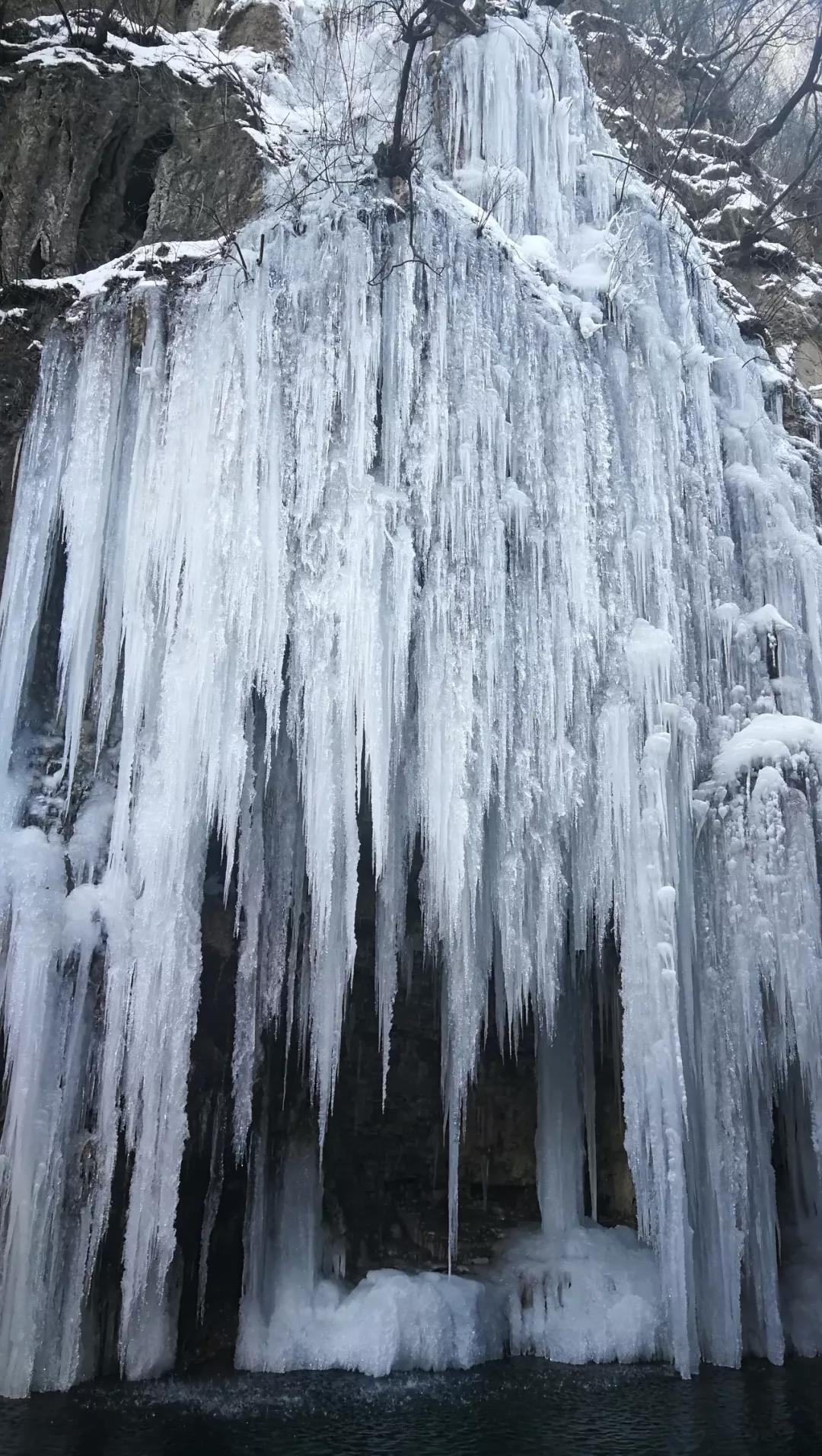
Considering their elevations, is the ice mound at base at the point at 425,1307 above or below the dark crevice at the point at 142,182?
below

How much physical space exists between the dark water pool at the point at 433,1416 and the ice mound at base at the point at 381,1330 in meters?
0.25

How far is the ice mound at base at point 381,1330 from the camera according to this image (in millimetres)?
7707

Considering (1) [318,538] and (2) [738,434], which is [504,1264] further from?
(2) [738,434]

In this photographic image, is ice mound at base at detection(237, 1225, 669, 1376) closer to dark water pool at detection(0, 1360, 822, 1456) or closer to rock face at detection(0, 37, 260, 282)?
dark water pool at detection(0, 1360, 822, 1456)

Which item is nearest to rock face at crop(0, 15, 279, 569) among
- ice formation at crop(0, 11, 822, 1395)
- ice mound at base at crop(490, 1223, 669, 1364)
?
ice formation at crop(0, 11, 822, 1395)

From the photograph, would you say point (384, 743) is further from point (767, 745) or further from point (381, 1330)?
point (381, 1330)

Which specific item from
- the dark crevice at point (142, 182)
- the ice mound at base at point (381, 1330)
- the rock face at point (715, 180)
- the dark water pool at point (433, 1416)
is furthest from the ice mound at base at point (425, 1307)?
the rock face at point (715, 180)

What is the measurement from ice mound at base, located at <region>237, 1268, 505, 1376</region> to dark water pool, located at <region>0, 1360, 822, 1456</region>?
0.25 m

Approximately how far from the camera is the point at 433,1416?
650 centimetres

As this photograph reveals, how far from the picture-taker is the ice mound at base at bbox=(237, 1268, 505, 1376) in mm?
7707

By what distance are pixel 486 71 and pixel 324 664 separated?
17.4 ft

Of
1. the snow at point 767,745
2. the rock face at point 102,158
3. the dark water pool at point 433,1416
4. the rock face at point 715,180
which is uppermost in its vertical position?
the rock face at point 715,180

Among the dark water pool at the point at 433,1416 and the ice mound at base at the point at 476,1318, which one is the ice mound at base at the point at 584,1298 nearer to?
the ice mound at base at the point at 476,1318

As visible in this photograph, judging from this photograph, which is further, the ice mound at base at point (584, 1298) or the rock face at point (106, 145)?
the ice mound at base at point (584, 1298)
